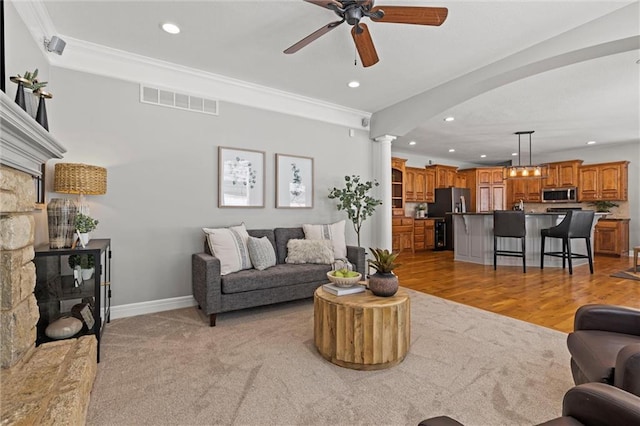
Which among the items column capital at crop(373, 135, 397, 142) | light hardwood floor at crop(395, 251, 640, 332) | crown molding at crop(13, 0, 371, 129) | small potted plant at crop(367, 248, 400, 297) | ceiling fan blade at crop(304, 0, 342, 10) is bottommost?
light hardwood floor at crop(395, 251, 640, 332)

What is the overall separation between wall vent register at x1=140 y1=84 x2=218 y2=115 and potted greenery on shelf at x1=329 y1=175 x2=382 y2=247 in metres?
2.01

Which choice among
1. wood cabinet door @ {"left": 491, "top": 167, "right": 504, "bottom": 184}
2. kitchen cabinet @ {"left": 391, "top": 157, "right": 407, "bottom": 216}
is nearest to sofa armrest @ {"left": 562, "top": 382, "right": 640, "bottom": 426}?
kitchen cabinet @ {"left": 391, "top": 157, "right": 407, "bottom": 216}

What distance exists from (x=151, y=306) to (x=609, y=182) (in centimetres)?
971

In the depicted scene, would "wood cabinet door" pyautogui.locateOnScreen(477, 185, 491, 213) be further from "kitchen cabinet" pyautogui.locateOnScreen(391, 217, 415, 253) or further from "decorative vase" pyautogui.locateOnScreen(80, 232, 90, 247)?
"decorative vase" pyautogui.locateOnScreen(80, 232, 90, 247)

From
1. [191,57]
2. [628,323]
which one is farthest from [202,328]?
[628,323]

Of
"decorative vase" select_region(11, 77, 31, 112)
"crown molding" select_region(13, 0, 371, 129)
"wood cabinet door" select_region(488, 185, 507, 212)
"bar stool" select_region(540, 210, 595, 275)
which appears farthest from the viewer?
"wood cabinet door" select_region(488, 185, 507, 212)

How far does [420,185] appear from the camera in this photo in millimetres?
8258

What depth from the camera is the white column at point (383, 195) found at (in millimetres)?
4977

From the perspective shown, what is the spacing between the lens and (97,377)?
6.57 feet

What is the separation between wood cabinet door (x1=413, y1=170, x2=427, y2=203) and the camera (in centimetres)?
816

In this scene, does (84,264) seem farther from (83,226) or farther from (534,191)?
(534,191)

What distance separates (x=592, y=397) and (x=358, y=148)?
A: 14.2 ft

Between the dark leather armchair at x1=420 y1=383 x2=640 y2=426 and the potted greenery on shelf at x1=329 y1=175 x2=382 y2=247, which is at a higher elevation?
the potted greenery on shelf at x1=329 y1=175 x2=382 y2=247

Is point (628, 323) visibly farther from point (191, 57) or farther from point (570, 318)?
point (191, 57)
